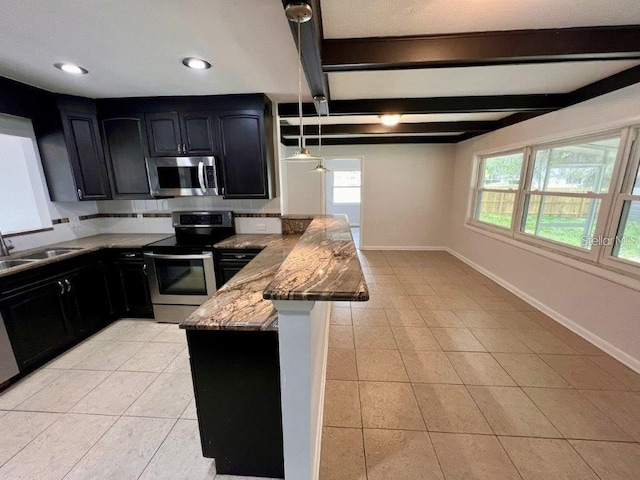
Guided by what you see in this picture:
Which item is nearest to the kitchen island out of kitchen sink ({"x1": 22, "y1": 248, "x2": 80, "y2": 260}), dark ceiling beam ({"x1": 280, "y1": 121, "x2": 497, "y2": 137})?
kitchen sink ({"x1": 22, "y1": 248, "x2": 80, "y2": 260})

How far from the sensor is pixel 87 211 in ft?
10.2

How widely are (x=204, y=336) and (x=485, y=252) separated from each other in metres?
4.34

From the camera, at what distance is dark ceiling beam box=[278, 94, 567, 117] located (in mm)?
2639

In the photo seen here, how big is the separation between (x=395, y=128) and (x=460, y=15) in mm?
→ 2735

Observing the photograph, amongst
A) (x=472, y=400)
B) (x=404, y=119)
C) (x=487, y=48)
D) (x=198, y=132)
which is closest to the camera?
(x=487, y=48)

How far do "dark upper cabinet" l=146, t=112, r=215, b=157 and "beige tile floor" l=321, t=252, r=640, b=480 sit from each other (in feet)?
7.73

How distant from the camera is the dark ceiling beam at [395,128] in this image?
3867mm

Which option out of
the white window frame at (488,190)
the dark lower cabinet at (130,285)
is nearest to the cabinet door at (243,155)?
the dark lower cabinet at (130,285)

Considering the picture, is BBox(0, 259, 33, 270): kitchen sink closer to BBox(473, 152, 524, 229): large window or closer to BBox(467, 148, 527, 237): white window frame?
BBox(467, 148, 527, 237): white window frame

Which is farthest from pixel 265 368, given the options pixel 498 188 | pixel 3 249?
pixel 498 188

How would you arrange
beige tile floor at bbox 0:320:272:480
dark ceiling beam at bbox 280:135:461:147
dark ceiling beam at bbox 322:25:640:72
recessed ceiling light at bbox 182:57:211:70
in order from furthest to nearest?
dark ceiling beam at bbox 280:135:461:147 → recessed ceiling light at bbox 182:57:211:70 → dark ceiling beam at bbox 322:25:640:72 → beige tile floor at bbox 0:320:272:480

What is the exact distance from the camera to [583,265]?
8.19 ft

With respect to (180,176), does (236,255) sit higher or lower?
lower

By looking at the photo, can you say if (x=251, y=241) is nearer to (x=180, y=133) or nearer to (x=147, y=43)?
(x=180, y=133)
